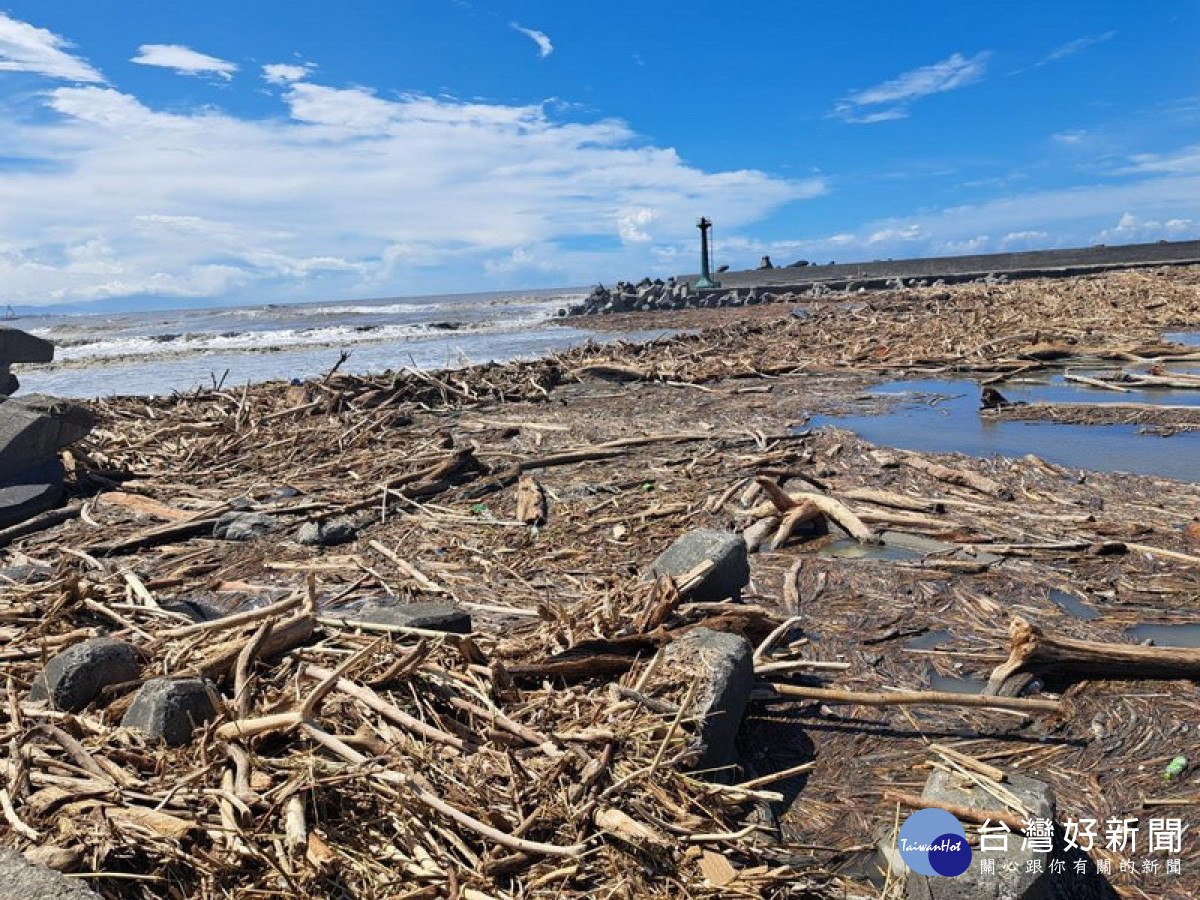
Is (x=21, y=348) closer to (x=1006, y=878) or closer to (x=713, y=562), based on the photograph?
(x=713, y=562)

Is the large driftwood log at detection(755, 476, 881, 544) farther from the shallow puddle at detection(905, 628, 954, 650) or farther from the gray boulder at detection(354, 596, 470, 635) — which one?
the gray boulder at detection(354, 596, 470, 635)

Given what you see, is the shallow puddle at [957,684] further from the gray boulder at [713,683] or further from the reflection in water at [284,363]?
the reflection in water at [284,363]

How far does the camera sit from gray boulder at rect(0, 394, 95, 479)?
8.23m

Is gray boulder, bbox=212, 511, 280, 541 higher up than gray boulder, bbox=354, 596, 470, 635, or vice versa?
gray boulder, bbox=354, 596, 470, 635

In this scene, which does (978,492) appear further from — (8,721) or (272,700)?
(8,721)

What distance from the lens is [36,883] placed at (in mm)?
2033

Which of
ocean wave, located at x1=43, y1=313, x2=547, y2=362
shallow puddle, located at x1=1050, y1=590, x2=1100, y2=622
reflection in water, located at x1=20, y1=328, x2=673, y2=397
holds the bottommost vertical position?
shallow puddle, located at x1=1050, y1=590, x2=1100, y2=622

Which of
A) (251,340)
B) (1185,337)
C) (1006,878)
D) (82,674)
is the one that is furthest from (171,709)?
(251,340)

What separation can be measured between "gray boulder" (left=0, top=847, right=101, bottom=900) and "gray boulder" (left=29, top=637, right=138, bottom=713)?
118 cm

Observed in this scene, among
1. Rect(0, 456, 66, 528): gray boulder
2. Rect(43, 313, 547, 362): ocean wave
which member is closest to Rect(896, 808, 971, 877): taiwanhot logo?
Rect(0, 456, 66, 528): gray boulder

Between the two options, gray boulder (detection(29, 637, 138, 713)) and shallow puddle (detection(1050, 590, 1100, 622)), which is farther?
shallow puddle (detection(1050, 590, 1100, 622))

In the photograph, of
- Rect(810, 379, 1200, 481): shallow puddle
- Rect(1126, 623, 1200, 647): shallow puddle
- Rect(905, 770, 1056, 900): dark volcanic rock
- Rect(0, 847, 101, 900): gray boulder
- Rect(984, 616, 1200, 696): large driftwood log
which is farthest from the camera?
Rect(810, 379, 1200, 481): shallow puddle

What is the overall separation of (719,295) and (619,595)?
4306 centimetres

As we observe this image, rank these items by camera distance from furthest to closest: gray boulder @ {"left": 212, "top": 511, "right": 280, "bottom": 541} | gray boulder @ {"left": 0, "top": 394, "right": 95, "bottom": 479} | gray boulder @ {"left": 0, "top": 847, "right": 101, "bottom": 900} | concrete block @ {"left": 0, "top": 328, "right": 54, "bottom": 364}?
1. concrete block @ {"left": 0, "top": 328, "right": 54, "bottom": 364}
2. gray boulder @ {"left": 0, "top": 394, "right": 95, "bottom": 479}
3. gray boulder @ {"left": 212, "top": 511, "right": 280, "bottom": 541}
4. gray boulder @ {"left": 0, "top": 847, "right": 101, "bottom": 900}
